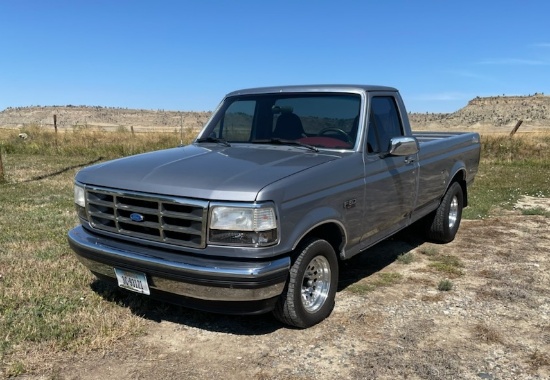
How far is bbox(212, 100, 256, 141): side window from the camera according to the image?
195 inches

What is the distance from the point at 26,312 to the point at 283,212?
7.88 feet

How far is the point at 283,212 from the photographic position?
341 cm

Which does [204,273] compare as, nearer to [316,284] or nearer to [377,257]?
[316,284]

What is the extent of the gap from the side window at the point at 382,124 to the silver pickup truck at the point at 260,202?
0.01m

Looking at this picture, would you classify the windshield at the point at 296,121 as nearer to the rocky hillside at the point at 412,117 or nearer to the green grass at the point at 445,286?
the green grass at the point at 445,286

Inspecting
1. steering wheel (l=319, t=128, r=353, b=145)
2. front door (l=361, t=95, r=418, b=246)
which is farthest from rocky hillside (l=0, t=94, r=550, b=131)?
steering wheel (l=319, t=128, r=353, b=145)

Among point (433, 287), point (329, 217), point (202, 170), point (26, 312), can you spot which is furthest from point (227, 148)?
point (433, 287)

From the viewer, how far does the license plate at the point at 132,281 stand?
3604 mm

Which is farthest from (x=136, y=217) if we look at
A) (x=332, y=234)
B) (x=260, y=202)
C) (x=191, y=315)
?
(x=332, y=234)

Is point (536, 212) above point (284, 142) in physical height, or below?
below

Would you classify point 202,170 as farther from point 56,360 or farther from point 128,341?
point 56,360

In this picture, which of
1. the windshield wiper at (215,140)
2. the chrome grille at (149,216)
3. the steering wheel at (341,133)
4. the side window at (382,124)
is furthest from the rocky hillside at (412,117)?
the chrome grille at (149,216)

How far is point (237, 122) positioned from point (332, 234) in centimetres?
167

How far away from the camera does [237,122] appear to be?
201 inches
